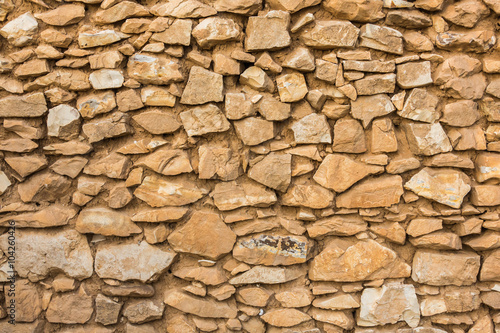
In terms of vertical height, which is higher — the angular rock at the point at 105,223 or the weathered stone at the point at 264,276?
the angular rock at the point at 105,223

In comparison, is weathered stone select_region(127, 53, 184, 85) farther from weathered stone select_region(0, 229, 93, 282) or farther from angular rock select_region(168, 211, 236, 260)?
weathered stone select_region(0, 229, 93, 282)

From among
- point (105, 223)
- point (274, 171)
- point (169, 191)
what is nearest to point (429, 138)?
point (274, 171)

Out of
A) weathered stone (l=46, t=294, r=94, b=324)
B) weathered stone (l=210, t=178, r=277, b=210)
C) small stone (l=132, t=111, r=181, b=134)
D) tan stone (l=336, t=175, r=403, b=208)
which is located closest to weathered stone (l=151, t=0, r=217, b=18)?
small stone (l=132, t=111, r=181, b=134)

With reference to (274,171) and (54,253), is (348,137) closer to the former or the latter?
(274,171)

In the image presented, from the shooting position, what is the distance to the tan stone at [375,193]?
6.63ft

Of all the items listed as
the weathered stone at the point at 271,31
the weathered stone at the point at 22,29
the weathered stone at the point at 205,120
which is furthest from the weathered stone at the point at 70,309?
the weathered stone at the point at 271,31

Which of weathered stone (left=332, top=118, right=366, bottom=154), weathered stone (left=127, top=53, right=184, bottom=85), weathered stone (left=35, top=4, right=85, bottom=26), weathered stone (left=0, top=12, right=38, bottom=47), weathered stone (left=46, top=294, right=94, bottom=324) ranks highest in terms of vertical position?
weathered stone (left=35, top=4, right=85, bottom=26)

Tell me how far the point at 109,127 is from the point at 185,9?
0.75 metres

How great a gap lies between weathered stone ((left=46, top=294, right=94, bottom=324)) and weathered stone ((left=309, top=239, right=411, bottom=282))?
1.28 metres

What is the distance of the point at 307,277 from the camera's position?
7.00 feet

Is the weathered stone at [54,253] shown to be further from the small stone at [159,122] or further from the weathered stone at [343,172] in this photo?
the weathered stone at [343,172]

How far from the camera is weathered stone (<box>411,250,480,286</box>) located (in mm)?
2047

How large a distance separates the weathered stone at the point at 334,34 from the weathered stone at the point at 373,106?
29 cm

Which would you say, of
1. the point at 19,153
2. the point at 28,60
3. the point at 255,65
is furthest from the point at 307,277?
the point at 28,60
